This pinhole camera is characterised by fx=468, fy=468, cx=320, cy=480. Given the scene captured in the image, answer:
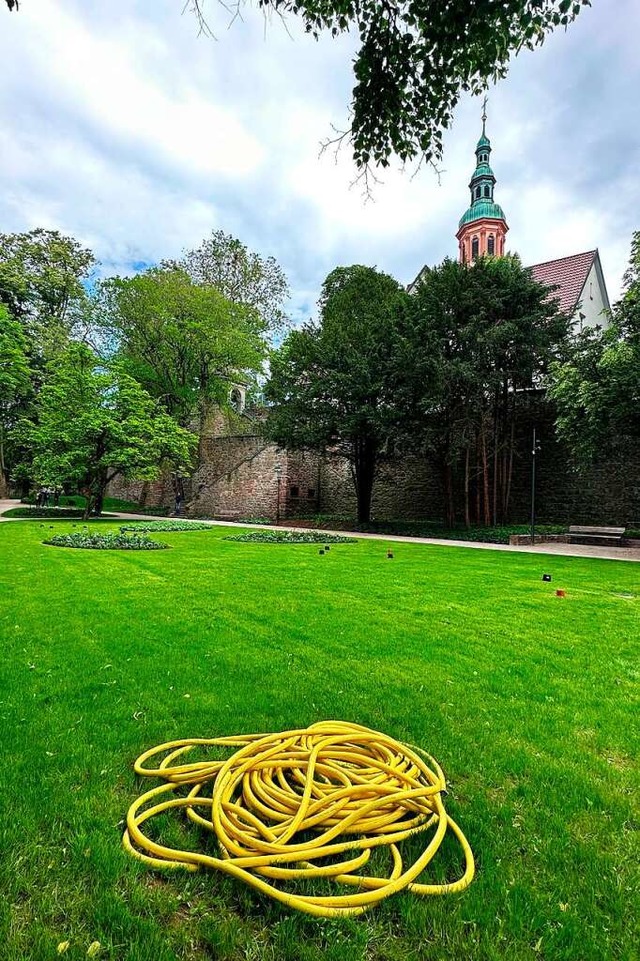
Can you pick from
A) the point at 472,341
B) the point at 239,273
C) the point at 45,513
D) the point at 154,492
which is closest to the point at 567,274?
the point at 472,341

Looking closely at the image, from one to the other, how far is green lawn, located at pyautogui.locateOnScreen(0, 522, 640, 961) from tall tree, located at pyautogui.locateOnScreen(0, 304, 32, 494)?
65.0 feet

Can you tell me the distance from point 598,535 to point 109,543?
13951 millimetres

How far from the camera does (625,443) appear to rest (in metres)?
14.3

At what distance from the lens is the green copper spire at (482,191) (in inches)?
1570

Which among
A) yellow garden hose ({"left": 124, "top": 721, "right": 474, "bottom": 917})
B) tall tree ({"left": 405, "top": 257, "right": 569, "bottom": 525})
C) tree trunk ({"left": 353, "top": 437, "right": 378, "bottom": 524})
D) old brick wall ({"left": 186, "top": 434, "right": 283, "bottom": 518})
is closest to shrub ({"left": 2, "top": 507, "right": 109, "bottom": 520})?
old brick wall ({"left": 186, "top": 434, "right": 283, "bottom": 518})

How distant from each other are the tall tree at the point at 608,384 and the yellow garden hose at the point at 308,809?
11.2 metres

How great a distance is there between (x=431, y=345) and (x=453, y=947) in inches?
Result: 603

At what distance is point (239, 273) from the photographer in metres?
27.5

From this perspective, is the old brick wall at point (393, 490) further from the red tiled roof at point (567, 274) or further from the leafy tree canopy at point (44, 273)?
the leafy tree canopy at point (44, 273)

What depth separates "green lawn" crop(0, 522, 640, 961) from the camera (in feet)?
3.98

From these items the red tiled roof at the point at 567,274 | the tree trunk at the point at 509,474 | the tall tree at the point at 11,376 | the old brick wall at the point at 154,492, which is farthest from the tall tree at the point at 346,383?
the tall tree at the point at 11,376

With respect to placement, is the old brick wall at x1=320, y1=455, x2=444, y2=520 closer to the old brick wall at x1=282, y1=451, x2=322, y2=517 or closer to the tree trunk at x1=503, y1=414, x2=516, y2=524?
the old brick wall at x1=282, y1=451, x2=322, y2=517

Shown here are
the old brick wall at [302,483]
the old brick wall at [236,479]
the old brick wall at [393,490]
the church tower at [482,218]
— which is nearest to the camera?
the old brick wall at [393,490]

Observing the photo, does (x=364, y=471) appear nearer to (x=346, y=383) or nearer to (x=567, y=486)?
(x=346, y=383)
